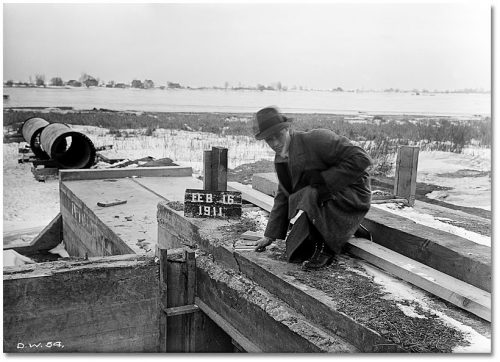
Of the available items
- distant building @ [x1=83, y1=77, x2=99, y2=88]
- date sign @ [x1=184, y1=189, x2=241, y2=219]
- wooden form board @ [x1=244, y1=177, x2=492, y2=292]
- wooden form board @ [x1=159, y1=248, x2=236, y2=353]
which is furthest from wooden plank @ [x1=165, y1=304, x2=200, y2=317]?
distant building @ [x1=83, y1=77, x2=99, y2=88]

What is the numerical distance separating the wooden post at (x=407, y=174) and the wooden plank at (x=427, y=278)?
5.20 ft

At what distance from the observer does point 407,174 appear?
540cm

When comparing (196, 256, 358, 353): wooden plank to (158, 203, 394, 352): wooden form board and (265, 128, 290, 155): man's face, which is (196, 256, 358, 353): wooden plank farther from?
(265, 128, 290, 155): man's face

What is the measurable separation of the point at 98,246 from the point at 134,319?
9.18ft

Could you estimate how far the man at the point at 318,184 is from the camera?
3.55m

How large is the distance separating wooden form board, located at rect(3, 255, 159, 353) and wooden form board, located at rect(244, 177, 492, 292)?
1.79m

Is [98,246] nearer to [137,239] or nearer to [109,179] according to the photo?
[137,239]

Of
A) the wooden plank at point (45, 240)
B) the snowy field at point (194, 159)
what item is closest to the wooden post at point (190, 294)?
the snowy field at point (194, 159)


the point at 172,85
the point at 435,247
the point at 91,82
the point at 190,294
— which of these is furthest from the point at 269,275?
the point at 91,82

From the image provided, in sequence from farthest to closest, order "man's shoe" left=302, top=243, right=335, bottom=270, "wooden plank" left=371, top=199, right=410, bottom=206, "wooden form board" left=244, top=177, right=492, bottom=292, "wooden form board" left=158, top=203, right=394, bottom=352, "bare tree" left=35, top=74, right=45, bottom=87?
"wooden plank" left=371, top=199, right=410, bottom=206
"bare tree" left=35, top=74, right=45, bottom=87
"man's shoe" left=302, top=243, right=335, bottom=270
"wooden form board" left=244, top=177, right=492, bottom=292
"wooden form board" left=158, top=203, right=394, bottom=352

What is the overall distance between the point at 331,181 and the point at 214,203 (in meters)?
1.48

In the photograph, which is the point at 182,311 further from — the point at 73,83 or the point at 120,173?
the point at 120,173

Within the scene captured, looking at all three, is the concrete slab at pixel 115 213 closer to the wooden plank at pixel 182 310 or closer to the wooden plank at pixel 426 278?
the wooden plank at pixel 182 310

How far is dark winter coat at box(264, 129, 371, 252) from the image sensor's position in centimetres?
354
